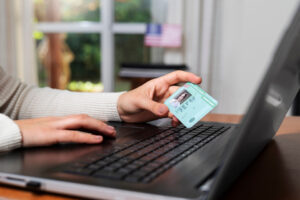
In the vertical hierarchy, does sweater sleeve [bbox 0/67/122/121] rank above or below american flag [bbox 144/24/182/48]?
Answer: below

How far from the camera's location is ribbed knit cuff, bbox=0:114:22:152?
2.01 feet

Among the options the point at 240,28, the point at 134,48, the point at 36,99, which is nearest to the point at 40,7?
the point at 134,48

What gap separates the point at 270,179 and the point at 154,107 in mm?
356

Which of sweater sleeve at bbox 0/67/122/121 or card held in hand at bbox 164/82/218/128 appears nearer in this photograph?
card held in hand at bbox 164/82/218/128

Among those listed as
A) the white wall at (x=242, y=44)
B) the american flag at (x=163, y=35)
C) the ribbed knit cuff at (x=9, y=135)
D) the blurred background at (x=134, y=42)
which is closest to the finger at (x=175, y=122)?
the ribbed knit cuff at (x=9, y=135)

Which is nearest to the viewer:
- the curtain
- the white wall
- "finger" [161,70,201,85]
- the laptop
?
the laptop

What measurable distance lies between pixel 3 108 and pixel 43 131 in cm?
48

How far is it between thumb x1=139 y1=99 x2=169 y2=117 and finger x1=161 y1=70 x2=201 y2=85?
11cm

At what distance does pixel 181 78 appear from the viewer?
949 millimetres

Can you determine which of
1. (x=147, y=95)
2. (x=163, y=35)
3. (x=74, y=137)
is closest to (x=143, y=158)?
(x=74, y=137)

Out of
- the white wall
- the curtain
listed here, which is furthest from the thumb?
the curtain

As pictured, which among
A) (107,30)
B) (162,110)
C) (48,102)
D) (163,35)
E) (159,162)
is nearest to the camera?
(159,162)

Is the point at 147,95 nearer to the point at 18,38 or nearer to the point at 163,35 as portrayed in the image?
the point at 163,35

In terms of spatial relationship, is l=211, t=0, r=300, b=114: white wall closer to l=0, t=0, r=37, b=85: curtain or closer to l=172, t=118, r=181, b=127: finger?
l=0, t=0, r=37, b=85: curtain
